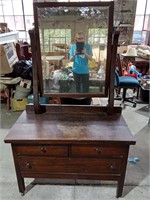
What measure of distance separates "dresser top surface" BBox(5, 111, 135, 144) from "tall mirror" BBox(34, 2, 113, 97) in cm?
22

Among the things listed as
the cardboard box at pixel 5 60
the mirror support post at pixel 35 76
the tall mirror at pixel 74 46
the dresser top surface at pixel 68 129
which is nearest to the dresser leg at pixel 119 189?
the dresser top surface at pixel 68 129

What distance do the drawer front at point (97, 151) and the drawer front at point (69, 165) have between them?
0.05 meters

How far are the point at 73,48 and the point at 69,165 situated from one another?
37.4 inches

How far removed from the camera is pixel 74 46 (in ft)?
4.73

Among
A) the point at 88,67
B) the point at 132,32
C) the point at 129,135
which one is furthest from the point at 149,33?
the point at 129,135

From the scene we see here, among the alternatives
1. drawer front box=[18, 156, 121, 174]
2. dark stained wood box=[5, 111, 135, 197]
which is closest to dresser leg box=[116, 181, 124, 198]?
dark stained wood box=[5, 111, 135, 197]

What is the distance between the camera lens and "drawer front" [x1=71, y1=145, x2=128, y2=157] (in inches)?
50.1

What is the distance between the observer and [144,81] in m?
3.23

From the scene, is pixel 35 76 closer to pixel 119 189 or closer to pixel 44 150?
pixel 44 150

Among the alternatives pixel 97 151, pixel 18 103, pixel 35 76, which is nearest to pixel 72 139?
pixel 97 151

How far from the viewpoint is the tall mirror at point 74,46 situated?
135 cm

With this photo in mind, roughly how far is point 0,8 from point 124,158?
5734 mm

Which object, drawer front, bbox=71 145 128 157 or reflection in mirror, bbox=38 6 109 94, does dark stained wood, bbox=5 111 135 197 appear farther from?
reflection in mirror, bbox=38 6 109 94

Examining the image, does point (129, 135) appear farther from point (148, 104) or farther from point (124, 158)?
point (148, 104)
